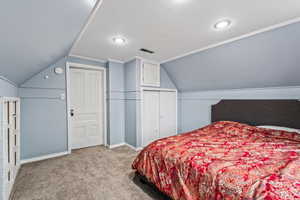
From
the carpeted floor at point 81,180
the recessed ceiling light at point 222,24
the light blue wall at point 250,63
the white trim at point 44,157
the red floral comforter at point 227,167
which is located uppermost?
the recessed ceiling light at point 222,24

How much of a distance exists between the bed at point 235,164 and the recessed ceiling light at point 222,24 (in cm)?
163

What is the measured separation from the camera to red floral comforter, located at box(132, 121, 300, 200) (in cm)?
94

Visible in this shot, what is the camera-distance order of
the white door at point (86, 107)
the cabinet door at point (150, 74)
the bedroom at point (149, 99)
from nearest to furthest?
the bedroom at point (149, 99), the white door at point (86, 107), the cabinet door at point (150, 74)

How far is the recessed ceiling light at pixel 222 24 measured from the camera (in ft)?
5.53

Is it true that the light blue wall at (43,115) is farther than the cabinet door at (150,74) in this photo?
No

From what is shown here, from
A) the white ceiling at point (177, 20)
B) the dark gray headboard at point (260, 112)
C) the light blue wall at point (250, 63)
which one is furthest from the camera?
the dark gray headboard at point (260, 112)

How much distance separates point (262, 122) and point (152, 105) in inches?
91.3

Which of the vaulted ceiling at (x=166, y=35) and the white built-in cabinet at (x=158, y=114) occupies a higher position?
the vaulted ceiling at (x=166, y=35)

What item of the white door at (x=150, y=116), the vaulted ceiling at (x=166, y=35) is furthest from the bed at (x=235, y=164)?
the white door at (x=150, y=116)

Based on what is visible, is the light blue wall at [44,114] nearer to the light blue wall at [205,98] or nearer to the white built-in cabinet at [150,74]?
the white built-in cabinet at [150,74]

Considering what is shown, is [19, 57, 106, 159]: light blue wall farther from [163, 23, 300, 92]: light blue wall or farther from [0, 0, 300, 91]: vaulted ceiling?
[163, 23, 300, 92]: light blue wall

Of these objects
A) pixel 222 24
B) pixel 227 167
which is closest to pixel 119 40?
pixel 222 24

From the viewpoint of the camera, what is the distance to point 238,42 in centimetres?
216

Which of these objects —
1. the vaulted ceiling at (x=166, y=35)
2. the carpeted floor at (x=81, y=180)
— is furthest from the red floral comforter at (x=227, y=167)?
the vaulted ceiling at (x=166, y=35)
